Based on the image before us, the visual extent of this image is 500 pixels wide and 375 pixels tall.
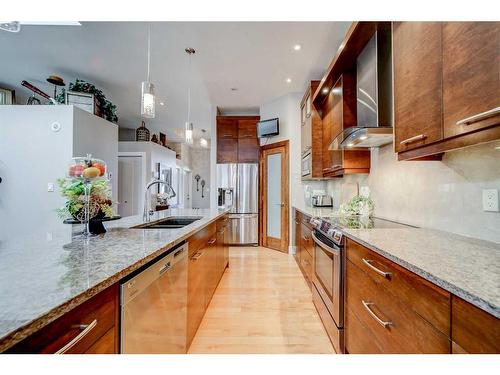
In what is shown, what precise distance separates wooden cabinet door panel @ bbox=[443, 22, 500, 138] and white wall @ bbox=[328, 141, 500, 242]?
0.38 meters

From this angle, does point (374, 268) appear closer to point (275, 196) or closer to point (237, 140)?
point (275, 196)

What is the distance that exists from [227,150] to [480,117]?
433 centimetres

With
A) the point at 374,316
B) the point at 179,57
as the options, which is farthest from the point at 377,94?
the point at 179,57

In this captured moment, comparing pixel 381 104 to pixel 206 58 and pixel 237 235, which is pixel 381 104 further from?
pixel 237 235

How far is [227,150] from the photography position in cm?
492

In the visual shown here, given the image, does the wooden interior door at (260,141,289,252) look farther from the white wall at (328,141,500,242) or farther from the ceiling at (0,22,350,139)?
the white wall at (328,141,500,242)

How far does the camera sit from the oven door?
60.3 inches

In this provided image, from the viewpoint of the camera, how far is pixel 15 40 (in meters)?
2.97

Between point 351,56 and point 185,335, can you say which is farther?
point 351,56

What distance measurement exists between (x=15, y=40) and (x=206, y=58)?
2.51 metres

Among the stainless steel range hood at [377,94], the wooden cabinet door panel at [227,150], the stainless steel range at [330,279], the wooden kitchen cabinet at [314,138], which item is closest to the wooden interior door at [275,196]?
the wooden cabinet door panel at [227,150]

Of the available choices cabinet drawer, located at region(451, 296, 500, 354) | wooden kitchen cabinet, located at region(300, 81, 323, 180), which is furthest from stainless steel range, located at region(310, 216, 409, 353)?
wooden kitchen cabinet, located at region(300, 81, 323, 180)
